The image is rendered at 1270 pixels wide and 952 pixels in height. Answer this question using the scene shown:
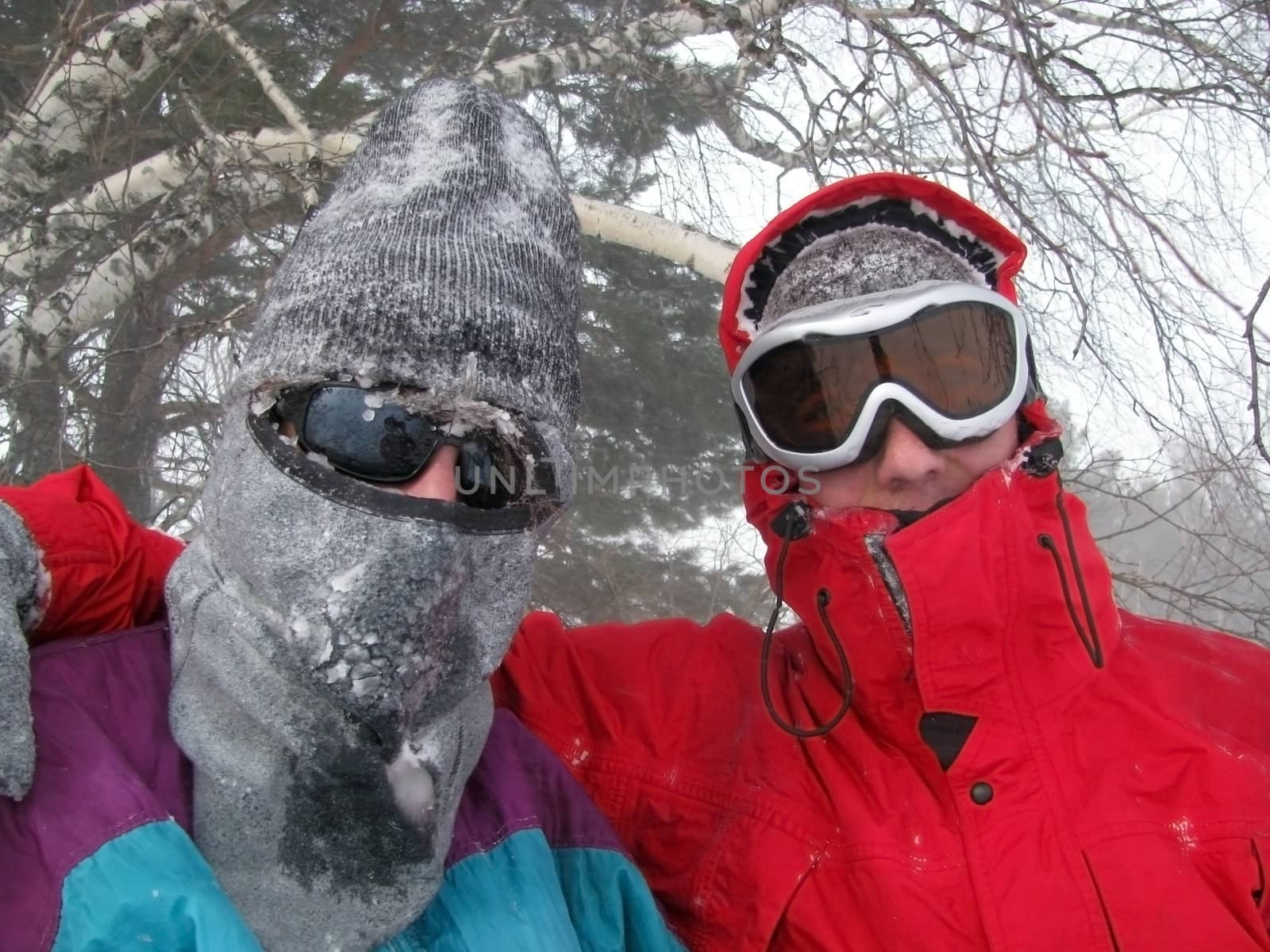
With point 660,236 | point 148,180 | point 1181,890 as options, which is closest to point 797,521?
point 1181,890

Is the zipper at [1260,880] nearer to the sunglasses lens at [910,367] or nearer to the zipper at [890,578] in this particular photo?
the zipper at [890,578]

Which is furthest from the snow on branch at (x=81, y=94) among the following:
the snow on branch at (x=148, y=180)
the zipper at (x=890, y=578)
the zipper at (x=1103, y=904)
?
the zipper at (x=1103, y=904)

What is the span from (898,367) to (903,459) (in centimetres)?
20

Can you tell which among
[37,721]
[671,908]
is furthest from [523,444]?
[671,908]

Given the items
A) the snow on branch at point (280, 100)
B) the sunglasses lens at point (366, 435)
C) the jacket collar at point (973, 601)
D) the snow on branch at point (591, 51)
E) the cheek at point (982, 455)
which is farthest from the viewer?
the snow on branch at point (591, 51)

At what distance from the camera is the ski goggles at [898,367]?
58.0 inches

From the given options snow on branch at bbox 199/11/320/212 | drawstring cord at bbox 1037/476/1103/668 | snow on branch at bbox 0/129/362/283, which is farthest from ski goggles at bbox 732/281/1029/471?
snow on branch at bbox 199/11/320/212

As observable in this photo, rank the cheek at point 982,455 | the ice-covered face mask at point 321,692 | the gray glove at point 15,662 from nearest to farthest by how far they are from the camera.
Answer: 1. the gray glove at point 15,662
2. the ice-covered face mask at point 321,692
3. the cheek at point 982,455

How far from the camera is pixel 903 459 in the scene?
4.67 ft

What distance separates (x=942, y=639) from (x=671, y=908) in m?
0.70

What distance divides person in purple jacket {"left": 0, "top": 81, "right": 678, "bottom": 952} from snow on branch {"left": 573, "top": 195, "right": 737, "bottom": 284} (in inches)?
93.0

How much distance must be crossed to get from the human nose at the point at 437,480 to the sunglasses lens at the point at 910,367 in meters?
0.76

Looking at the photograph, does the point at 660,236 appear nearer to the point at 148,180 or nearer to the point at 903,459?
the point at 148,180

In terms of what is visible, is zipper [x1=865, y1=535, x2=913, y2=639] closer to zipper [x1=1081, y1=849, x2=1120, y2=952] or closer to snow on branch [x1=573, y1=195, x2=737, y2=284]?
zipper [x1=1081, y1=849, x2=1120, y2=952]
